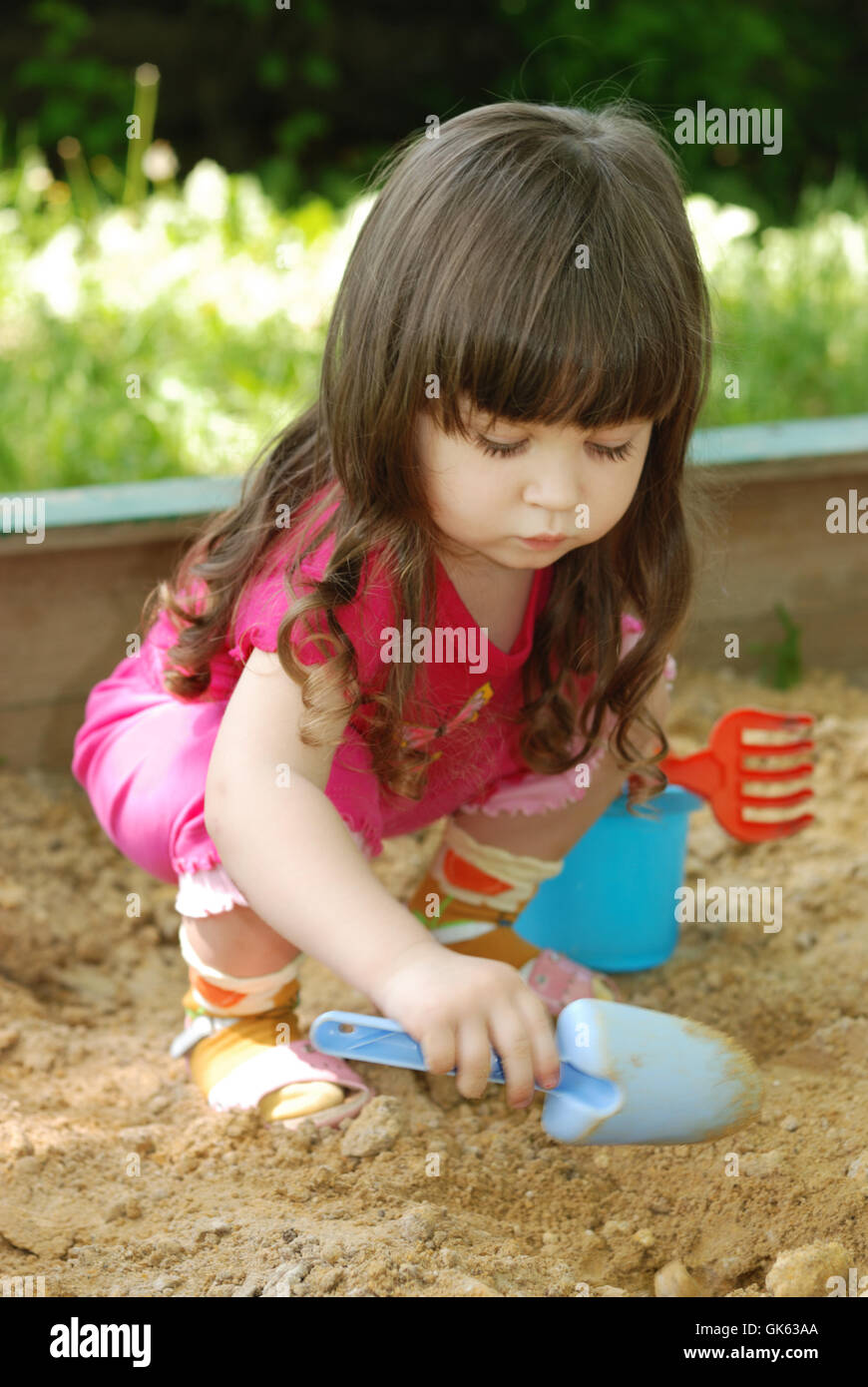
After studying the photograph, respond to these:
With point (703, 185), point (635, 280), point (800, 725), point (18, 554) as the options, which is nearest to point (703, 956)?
point (800, 725)

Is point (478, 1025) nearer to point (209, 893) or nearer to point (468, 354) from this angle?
point (209, 893)

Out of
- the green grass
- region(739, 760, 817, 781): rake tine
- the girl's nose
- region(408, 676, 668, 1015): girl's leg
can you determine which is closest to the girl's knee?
region(408, 676, 668, 1015): girl's leg

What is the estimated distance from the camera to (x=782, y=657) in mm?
2277

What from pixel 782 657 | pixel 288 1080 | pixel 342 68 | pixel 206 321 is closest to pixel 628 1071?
pixel 288 1080

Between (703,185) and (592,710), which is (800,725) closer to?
(592,710)

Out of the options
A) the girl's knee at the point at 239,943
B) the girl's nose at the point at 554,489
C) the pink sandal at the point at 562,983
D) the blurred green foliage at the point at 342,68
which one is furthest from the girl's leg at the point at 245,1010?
the blurred green foliage at the point at 342,68

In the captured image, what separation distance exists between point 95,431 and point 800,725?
1.22 meters

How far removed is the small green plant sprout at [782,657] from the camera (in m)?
2.27

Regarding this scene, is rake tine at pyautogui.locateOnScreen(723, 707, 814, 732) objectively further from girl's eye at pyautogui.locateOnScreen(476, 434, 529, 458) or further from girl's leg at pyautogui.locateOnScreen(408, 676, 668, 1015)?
girl's eye at pyautogui.locateOnScreen(476, 434, 529, 458)

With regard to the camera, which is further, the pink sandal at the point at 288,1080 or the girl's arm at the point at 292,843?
the pink sandal at the point at 288,1080

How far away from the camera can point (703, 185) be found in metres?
4.38

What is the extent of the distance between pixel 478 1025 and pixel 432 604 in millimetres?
411

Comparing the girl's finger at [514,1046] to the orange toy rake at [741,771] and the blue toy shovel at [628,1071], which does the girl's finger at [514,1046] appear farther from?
the orange toy rake at [741,771]

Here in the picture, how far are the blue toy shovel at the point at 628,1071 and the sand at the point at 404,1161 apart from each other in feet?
0.35
